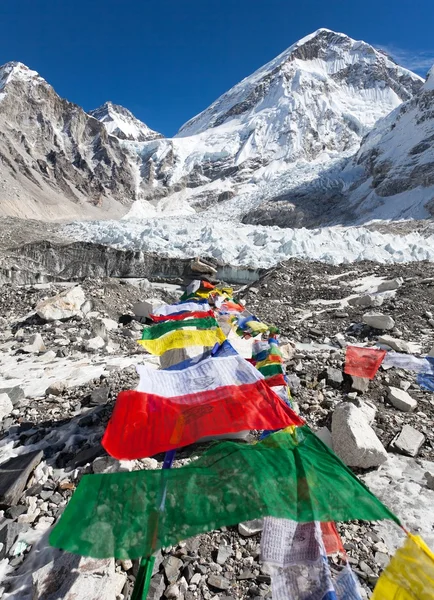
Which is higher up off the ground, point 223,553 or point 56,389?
point 56,389

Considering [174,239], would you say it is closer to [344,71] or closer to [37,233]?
[37,233]

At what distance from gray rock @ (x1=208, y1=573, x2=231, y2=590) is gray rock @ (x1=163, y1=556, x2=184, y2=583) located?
211 mm

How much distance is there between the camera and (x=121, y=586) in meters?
2.19

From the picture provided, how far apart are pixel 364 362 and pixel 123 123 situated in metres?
177

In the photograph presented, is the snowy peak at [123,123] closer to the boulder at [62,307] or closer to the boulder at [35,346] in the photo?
the boulder at [62,307]

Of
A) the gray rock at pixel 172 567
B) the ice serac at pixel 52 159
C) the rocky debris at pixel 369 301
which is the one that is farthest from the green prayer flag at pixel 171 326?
the ice serac at pixel 52 159

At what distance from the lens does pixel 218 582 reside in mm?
2334

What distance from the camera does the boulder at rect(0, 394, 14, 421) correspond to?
4609 millimetres

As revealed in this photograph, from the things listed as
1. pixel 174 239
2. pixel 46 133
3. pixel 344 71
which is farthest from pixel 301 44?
pixel 174 239

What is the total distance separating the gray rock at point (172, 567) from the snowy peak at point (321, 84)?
115969 mm

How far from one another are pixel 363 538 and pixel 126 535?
6.50 feet

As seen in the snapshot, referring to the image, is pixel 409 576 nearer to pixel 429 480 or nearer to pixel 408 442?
pixel 429 480

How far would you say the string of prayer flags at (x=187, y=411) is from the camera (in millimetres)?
2312

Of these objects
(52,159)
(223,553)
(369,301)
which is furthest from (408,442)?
(52,159)
